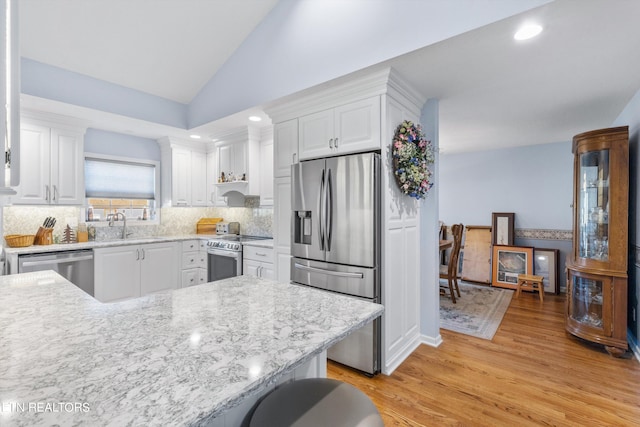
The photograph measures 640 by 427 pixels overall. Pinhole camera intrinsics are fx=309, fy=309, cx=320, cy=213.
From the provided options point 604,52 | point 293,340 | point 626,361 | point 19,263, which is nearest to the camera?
point 293,340

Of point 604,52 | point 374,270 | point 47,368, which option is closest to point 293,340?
point 47,368

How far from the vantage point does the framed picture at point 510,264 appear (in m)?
5.03

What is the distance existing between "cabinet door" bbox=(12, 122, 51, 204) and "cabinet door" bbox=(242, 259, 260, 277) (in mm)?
2364

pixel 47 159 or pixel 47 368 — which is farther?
pixel 47 159

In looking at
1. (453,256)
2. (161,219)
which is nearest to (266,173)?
(161,219)

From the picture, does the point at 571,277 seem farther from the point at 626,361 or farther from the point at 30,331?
the point at 30,331

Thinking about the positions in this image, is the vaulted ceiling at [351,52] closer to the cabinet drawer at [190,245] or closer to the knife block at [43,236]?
the knife block at [43,236]

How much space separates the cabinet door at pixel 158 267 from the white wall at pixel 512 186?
4.90m

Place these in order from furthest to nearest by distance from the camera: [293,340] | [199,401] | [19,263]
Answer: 1. [19,263]
2. [293,340]
3. [199,401]

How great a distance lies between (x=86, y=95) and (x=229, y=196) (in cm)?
203

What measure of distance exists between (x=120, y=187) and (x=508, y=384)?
505 cm

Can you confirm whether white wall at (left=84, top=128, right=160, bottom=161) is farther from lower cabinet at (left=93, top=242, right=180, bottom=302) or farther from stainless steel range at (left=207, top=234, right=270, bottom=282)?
stainless steel range at (left=207, top=234, right=270, bottom=282)

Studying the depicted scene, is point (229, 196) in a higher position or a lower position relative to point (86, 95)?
lower

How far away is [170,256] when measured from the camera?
4.25 m
